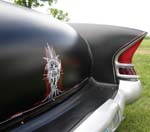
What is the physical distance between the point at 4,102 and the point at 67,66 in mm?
617

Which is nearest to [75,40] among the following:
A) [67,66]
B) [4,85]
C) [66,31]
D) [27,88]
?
[66,31]

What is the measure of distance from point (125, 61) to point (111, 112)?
77cm

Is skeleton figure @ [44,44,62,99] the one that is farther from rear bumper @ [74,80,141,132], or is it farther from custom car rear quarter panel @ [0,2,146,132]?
rear bumper @ [74,80,141,132]

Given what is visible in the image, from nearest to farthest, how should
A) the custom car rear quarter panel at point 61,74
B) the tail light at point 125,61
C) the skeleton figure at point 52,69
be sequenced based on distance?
1. the custom car rear quarter panel at point 61,74
2. the skeleton figure at point 52,69
3. the tail light at point 125,61

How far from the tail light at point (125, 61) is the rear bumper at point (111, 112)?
71 millimetres

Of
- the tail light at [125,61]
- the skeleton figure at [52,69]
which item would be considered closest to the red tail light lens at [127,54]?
the tail light at [125,61]

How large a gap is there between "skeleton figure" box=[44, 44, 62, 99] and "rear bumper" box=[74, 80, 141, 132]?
0.26 metres

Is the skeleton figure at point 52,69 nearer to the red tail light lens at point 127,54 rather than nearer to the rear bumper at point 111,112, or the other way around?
the rear bumper at point 111,112

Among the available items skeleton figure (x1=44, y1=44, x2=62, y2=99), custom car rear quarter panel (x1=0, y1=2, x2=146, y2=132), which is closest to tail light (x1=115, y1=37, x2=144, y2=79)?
custom car rear quarter panel (x1=0, y1=2, x2=146, y2=132)

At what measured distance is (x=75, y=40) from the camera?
2342 mm

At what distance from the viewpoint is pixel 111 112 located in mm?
2186

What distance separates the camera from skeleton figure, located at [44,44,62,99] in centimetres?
191

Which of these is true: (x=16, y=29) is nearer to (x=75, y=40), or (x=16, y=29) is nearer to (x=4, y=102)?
(x=4, y=102)

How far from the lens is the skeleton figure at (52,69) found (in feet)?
6.27
